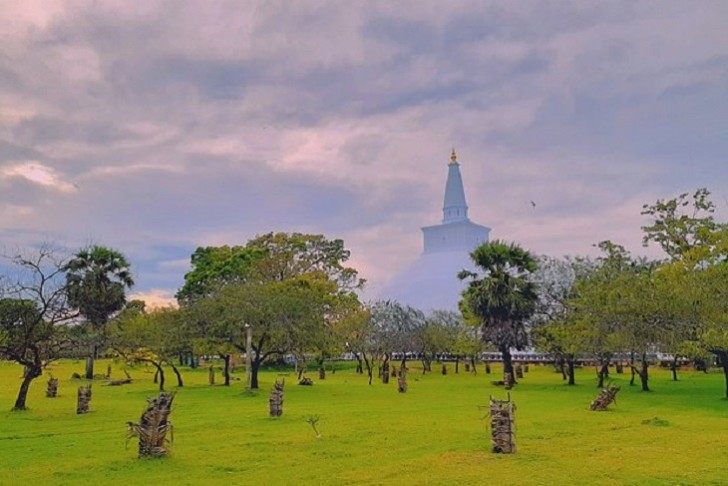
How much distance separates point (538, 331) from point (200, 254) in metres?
34.0

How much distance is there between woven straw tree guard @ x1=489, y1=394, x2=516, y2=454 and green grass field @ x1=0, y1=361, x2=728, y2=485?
0.31m

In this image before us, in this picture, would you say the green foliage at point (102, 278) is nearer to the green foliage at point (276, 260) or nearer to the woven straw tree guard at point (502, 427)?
the green foliage at point (276, 260)

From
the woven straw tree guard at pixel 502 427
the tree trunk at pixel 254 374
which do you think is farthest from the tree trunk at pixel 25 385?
the woven straw tree guard at pixel 502 427

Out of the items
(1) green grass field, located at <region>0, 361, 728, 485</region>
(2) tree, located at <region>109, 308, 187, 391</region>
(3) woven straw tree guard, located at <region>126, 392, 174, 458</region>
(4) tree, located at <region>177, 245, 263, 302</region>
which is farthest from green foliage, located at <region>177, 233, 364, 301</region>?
(3) woven straw tree guard, located at <region>126, 392, 174, 458</region>

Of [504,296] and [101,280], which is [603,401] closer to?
[504,296]

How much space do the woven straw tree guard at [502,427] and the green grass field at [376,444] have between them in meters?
0.31

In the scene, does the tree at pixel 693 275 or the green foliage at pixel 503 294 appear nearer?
the tree at pixel 693 275

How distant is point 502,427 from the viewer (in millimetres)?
13750

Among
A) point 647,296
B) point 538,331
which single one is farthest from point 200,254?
point 647,296

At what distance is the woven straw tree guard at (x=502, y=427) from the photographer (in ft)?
44.7

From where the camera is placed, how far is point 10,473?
1229 cm

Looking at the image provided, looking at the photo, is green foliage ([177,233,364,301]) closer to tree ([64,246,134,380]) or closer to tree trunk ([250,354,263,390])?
tree ([64,246,134,380])

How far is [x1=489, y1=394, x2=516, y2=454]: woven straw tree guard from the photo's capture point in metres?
13.6

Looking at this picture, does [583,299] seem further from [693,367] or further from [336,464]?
[693,367]
